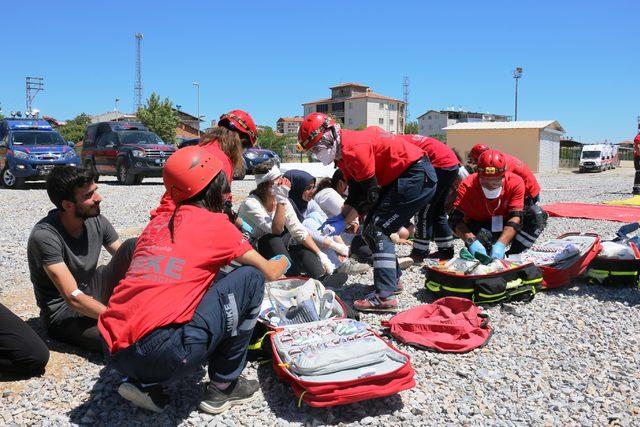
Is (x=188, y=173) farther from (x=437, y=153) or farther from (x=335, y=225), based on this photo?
(x=437, y=153)

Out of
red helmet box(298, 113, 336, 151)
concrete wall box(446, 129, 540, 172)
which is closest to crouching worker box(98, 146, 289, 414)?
red helmet box(298, 113, 336, 151)

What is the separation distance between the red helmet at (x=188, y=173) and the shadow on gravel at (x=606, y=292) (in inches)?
141

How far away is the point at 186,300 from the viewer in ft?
8.61

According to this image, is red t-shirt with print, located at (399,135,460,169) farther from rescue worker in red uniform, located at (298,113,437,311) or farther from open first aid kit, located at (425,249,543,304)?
open first aid kit, located at (425,249,543,304)

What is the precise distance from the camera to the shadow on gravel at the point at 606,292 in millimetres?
4844

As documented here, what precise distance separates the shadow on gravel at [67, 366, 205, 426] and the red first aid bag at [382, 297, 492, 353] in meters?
1.43

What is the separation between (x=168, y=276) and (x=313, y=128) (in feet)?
6.64

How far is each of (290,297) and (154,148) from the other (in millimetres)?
13801

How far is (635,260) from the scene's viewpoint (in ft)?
16.8

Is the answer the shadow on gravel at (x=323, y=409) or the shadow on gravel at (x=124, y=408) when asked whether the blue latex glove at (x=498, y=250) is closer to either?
the shadow on gravel at (x=323, y=409)

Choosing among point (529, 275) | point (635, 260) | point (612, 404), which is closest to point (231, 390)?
point (612, 404)

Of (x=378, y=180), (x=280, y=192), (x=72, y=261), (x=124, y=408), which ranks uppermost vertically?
(x=378, y=180)

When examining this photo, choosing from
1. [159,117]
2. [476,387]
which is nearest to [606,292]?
[476,387]

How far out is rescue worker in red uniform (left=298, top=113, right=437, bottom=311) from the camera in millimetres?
4289
